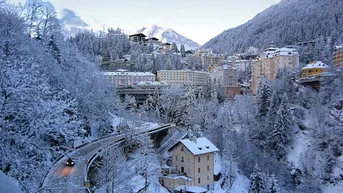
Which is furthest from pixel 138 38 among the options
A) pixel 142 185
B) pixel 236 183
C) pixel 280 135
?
pixel 142 185

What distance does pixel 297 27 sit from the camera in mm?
133500

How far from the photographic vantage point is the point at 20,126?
10805 millimetres

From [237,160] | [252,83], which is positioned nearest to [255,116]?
[237,160]

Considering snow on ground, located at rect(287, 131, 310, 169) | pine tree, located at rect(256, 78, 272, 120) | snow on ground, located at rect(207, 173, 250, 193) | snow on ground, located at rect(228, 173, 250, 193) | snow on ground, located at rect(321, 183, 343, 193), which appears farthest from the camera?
pine tree, located at rect(256, 78, 272, 120)

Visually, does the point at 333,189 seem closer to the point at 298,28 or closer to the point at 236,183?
the point at 236,183

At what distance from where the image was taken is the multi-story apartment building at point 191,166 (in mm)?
31438

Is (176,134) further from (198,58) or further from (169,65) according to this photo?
(198,58)

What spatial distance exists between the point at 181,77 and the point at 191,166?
6232 centimetres

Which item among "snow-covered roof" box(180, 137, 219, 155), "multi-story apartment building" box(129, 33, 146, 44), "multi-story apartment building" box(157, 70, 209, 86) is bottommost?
"snow-covered roof" box(180, 137, 219, 155)

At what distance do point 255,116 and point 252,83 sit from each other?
26.5 m

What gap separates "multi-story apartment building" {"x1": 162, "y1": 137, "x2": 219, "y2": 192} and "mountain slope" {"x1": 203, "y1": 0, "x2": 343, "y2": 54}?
79.3 m

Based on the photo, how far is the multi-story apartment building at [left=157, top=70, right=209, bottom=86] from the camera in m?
91.5

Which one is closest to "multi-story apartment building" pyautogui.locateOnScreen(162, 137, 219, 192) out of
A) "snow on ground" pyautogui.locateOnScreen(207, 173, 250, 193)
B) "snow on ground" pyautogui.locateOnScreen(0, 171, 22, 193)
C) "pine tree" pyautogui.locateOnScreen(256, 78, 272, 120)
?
"snow on ground" pyautogui.locateOnScreen(207, 173, 250, 193)

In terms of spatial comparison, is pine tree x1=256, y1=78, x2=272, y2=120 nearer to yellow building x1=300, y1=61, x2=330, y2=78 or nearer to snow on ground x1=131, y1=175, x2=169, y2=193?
yellow building x1=300, y1=61, x2=330, y2=78
